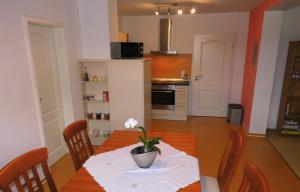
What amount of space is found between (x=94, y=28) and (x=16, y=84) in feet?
5.26

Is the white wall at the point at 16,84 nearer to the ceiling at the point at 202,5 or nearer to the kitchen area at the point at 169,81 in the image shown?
the ceiling at the point at 202,5

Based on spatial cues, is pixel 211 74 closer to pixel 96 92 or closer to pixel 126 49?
pixel 126 49

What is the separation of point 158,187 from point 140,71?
2102mm

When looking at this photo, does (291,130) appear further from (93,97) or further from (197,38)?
(93,97)

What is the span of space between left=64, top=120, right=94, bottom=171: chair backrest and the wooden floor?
3.20ft

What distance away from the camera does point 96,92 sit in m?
3.58

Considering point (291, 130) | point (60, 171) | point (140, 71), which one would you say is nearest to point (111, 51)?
point (140, 71)

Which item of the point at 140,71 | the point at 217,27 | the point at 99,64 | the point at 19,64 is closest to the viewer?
the point at 19,64

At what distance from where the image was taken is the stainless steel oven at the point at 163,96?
489 centimetres

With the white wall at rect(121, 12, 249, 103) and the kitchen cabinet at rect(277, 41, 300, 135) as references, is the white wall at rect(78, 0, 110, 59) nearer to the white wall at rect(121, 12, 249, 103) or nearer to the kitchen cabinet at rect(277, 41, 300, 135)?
the white wall at rect(121, 12, 249, 103)

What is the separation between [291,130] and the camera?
400cm

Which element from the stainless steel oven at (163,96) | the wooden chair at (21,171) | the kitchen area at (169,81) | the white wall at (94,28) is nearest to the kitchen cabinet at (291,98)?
the kitchen area at (169,81)

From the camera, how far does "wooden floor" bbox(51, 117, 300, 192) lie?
2.64m

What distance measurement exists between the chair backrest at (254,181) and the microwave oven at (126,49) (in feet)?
8.31
